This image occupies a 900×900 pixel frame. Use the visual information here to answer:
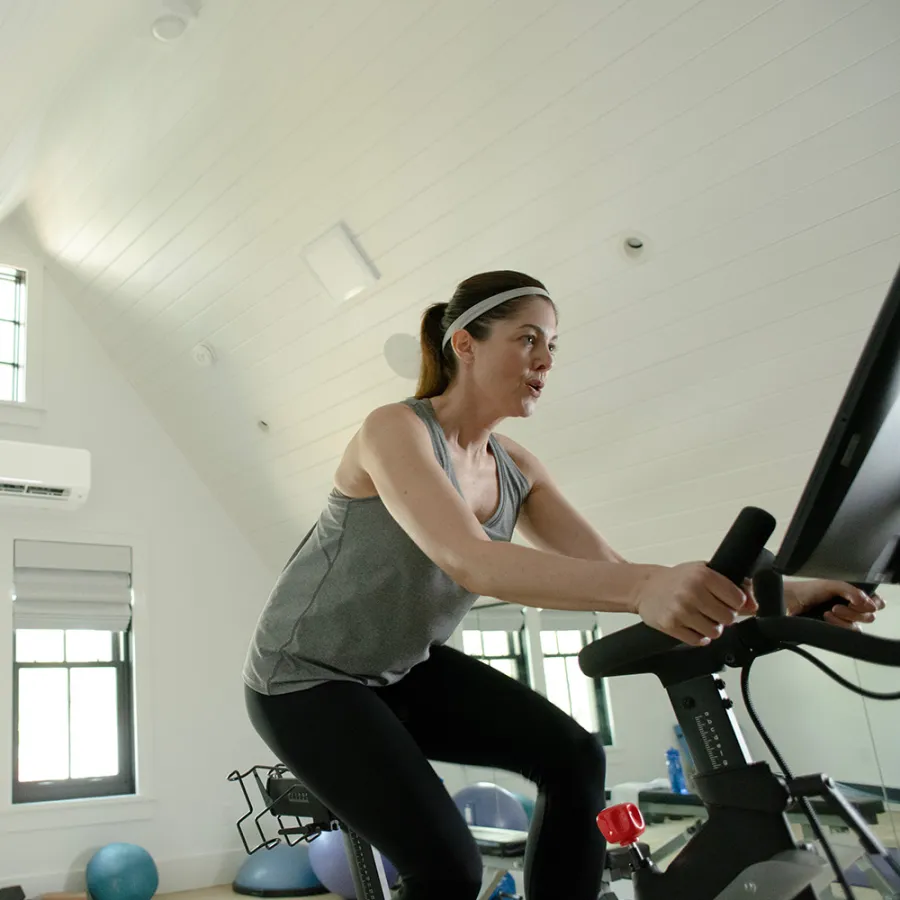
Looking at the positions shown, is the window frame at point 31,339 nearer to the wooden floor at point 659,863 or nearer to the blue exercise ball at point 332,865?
the wooden floor at point 659,863

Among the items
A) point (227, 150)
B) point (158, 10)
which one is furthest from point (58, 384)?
point (158, 10)

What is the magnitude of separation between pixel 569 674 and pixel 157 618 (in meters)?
2.46

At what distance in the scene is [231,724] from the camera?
5.61m

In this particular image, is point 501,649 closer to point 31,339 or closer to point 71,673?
point 71,673

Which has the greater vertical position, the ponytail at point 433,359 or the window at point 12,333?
the window at point 12,333

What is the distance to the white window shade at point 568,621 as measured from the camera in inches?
191

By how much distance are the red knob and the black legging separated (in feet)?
0.75

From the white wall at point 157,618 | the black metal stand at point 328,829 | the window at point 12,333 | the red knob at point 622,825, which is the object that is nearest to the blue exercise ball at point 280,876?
the white wall at point 157,618

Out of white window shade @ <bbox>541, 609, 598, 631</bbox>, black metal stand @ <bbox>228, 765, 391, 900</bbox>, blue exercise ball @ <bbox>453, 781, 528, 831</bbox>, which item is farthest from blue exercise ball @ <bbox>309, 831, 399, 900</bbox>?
black metal stand @ <bbox>228, 765, 391, 900</bbox>

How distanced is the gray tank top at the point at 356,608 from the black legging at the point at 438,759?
32 mm

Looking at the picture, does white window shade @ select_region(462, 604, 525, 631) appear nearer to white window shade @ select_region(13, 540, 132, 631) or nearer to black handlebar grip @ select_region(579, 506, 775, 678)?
white window shade @ select_region(13, 540, 132, 631)

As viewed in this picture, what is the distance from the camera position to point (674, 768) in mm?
4102

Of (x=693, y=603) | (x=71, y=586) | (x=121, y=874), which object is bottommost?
(x=121, y=874)

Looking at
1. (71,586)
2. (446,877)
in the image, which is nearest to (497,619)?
(71,586)
